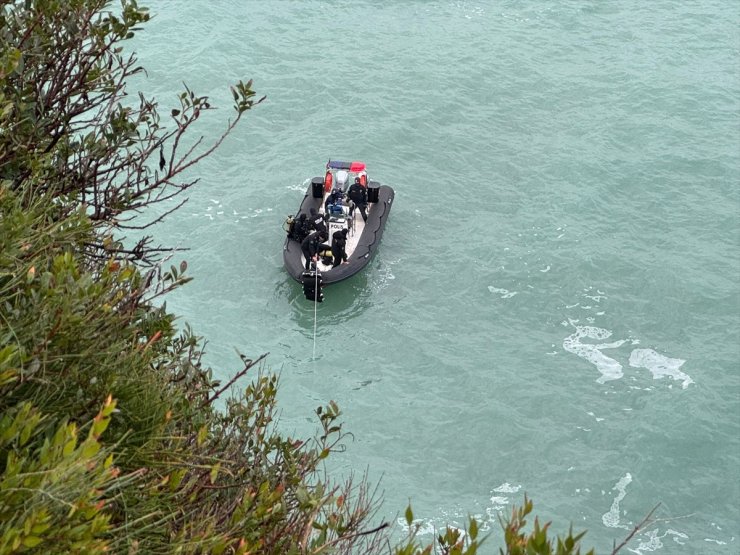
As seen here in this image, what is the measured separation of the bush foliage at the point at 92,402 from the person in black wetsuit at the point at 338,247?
14524 mm

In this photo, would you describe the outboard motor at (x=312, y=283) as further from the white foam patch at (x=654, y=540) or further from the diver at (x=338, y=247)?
the white foam patch at (x=654, y=540)

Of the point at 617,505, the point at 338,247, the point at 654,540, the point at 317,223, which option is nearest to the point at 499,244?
the point at 338,247

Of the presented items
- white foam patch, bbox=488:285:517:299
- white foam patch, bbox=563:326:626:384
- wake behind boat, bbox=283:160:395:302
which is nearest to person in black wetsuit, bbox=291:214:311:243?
wake behind boat, bbox=283:160:395:302

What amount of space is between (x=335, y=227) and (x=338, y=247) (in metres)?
1.52

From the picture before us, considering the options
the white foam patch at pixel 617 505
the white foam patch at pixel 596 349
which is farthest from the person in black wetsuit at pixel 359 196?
the white foam patch at pixel 617 505

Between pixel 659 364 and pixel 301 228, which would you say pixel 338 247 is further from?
pixel 659 364

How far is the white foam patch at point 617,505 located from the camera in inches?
682

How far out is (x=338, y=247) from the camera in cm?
2220

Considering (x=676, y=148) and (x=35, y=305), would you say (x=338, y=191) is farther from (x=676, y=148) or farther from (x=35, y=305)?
(x=35, y=305)

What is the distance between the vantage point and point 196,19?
117 ft

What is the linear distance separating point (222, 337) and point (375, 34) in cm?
1784

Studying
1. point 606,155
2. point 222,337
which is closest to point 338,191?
point 222,337

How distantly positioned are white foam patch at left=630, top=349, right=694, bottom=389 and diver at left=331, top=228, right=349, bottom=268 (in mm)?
7157

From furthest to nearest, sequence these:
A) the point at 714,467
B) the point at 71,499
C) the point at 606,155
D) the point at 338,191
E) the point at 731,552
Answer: the point at 606,155
the point at 338,191
the point at 714,467
the point at 731,552
the point at 71,499
